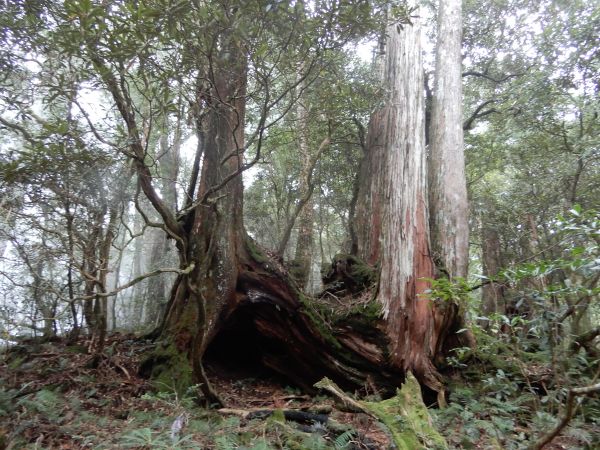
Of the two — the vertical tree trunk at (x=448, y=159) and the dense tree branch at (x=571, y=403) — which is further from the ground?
the vertical tree trunk at (x=448, y=159)

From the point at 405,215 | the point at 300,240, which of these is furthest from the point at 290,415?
the point at 300,240

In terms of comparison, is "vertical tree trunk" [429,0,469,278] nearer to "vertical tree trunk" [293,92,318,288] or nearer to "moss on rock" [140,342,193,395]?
"vertical tree trunk" [293,92,318,288]

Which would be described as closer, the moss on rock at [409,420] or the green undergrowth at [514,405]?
the moss on rock at [409,420]

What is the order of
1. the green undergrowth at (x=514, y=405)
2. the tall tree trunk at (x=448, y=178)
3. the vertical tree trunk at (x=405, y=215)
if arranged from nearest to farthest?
the green undergrowth at (x=514, y=405), the vertical tree trunk at (x=405, y=215), the tall tree trunk at (x=448, y=178)

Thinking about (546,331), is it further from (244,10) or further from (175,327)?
(175,327)

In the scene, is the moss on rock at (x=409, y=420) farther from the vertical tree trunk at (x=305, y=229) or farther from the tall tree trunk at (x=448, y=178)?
the vertical tree trunk at (x=305, y=229)

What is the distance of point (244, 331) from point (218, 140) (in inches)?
132

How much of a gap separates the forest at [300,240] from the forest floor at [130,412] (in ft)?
0.12

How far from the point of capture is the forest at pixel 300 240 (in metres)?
3.58

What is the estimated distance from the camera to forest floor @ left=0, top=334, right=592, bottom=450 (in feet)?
10.8

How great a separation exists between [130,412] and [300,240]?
5.30 meters

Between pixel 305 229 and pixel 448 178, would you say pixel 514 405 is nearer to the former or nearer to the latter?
pixel 448 178

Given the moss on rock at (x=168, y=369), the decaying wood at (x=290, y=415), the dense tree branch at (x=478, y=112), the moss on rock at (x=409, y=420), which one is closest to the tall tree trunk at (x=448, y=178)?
the dense tree branch at (x=478, y=112)

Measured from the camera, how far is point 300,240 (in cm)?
895
